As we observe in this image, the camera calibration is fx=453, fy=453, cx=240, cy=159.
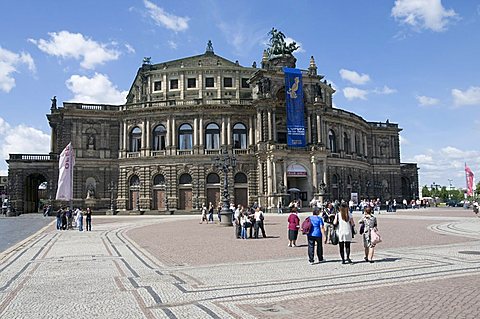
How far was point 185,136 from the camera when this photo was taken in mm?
63812

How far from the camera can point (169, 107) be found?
6278cm

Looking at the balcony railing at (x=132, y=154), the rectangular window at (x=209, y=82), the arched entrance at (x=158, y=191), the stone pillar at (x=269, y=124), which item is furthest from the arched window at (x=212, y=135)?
the balcony railing at (x=132, y=154)

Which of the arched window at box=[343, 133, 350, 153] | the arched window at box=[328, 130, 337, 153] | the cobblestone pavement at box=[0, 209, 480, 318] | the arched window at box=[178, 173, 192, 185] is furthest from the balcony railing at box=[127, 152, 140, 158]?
the cobblestone pavement at box=[0, 209, 480, 318]

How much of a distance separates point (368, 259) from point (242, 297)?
6232 mm

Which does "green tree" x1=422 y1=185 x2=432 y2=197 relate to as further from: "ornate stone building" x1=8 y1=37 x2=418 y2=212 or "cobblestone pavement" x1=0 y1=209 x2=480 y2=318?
"cobblestone pavement" x1=0 y1=209 x2=480 y2=318

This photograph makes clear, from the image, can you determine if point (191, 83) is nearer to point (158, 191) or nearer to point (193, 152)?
point (193, 152)

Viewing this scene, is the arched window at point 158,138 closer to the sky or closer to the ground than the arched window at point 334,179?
closer to the sky

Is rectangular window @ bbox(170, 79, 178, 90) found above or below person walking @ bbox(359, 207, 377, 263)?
above

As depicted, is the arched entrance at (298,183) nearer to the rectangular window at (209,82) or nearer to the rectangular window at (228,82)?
the rectangular window at (228,82)

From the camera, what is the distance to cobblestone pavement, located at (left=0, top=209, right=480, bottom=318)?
8438mm

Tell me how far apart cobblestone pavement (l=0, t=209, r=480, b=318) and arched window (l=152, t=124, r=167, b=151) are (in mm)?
45760

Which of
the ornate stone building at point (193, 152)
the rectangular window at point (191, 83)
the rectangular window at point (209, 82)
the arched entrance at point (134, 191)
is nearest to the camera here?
the ornate stone building at point (193, 152)

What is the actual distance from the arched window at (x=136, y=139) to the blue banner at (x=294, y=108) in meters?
21.3

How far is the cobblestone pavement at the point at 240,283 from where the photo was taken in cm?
844
